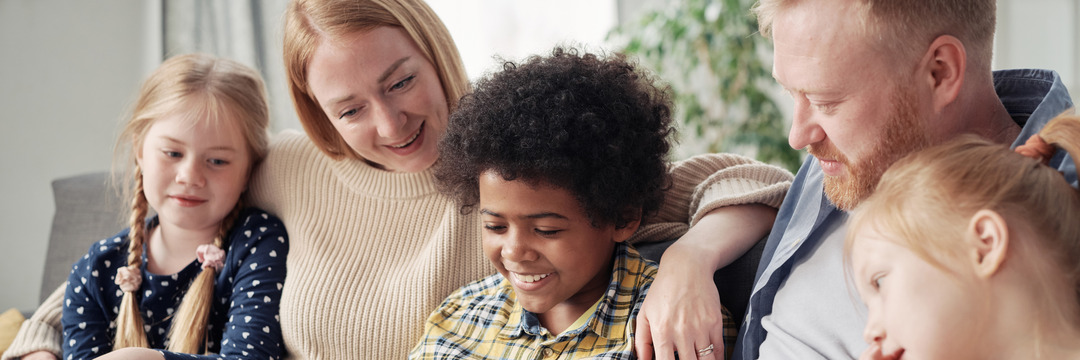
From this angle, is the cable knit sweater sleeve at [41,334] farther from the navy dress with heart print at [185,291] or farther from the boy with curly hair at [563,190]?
the boy with curly hair at [563,190]

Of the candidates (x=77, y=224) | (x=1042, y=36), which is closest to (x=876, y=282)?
(x=77, y=224)

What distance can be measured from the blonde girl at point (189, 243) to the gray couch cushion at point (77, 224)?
1.27 feet

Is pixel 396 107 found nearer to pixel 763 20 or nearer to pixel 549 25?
pixel 763 20

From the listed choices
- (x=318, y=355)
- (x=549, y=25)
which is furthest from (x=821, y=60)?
(x=549, y=25)

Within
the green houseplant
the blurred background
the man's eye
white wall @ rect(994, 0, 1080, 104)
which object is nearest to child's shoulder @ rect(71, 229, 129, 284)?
the man's eye

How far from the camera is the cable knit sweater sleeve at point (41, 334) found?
6.17 ft

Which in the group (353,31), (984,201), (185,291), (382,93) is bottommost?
(185,291)

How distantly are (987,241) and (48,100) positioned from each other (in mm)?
3481

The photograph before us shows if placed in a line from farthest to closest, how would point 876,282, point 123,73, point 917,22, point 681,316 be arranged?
point 123,73 → point 681,316 → point 917,22 → point 876,282

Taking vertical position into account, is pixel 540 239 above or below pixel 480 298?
above

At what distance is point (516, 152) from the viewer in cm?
129

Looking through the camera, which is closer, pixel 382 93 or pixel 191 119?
pixel 382 93

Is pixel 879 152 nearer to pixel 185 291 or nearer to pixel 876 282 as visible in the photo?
pixel 876 282

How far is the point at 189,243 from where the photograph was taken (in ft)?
6.26
